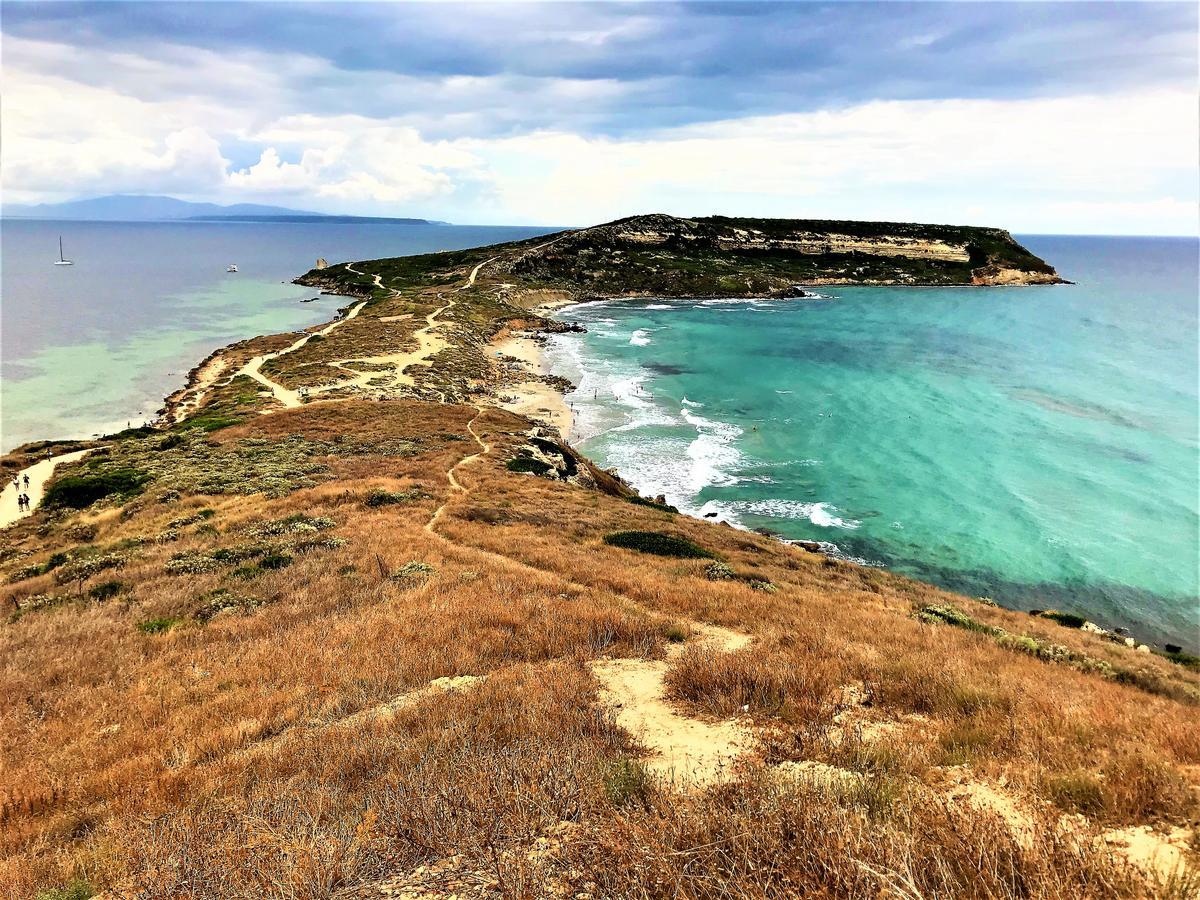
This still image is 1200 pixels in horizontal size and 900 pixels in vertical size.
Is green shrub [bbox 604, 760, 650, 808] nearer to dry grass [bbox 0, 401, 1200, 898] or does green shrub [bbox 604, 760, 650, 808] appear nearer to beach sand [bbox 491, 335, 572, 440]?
dry grass [bbox 0, 401, 1200, 898]

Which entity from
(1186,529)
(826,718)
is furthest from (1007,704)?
(1186,529)

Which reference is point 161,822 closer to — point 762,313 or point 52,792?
point 52,792

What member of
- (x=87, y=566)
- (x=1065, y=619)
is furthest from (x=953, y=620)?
(x=87, y=566)

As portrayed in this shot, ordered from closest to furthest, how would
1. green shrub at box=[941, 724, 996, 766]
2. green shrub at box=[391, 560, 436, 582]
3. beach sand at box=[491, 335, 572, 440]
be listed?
green shrub at box=[941, 724, 996, 766], green shrub at box=[391, 560, 436, 582], beach sand at box=[491, 335, 572, 440]

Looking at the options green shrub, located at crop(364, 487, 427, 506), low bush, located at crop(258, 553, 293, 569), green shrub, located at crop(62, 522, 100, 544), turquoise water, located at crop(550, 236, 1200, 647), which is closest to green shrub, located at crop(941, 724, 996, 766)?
low bush, located at crop(258, 553, 293, 569)

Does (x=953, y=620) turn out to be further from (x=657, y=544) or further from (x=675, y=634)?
(x=675, y=634)
